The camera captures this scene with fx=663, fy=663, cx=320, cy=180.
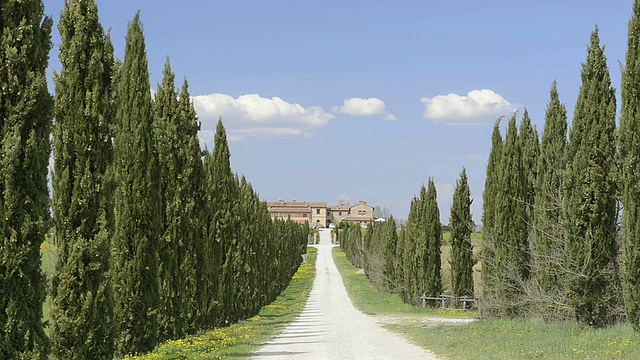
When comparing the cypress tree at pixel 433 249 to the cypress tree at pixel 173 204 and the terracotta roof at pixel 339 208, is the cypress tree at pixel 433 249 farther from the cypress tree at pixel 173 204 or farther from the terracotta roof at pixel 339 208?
the terracotta roof at pixel 339 208

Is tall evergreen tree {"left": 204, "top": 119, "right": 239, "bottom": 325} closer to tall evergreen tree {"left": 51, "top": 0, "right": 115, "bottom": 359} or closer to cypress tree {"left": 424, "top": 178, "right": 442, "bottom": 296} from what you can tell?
tall evergreen tree {"left": 51, "top": 0, "right": 115, "bottom": 359}

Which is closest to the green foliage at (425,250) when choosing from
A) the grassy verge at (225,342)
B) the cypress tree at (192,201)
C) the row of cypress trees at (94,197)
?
the grassy verge at (225,342)

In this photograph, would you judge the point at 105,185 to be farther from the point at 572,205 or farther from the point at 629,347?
the point at 572,205

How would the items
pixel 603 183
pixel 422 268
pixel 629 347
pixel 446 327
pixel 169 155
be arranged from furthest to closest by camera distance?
pixel 422 268, pixel 446 327, pixel 169 155, pixel 603 183, pixel 629 347

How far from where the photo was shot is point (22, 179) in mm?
8836

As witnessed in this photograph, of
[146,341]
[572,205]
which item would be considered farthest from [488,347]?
[146,341]

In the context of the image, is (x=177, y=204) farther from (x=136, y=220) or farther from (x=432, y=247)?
(x=432, y=247)

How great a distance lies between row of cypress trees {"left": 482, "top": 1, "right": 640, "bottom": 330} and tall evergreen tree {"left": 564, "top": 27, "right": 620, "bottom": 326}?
0.08ft

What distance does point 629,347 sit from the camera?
1273 centimetres

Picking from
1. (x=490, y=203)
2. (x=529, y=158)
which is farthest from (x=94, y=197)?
(x=529, y=158)

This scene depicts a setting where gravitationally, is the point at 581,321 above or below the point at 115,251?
below

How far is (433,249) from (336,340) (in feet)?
50.7

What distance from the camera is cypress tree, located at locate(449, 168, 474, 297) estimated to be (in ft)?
103

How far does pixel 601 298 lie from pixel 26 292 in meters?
13.5
